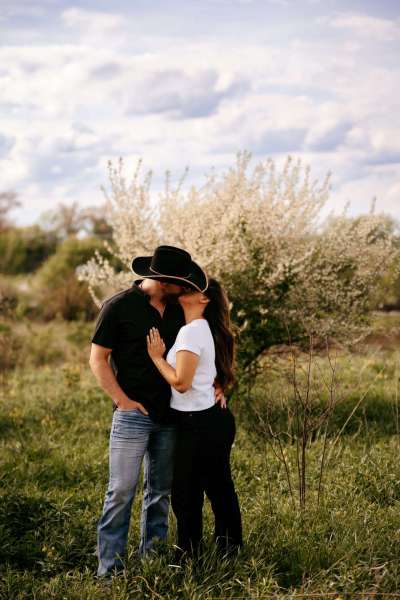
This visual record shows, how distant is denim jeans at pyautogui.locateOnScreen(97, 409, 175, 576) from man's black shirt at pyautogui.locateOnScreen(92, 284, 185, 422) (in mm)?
100

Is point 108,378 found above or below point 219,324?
below

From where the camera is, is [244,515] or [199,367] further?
[244,515]

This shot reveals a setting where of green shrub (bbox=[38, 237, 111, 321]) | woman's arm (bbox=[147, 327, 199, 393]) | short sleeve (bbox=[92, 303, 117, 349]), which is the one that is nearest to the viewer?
woman's arm (bbox=[147, 327, 199, 393])

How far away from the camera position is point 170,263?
351cm

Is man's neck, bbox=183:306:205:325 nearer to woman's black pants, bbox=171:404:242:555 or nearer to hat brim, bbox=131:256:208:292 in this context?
hat brim, bbox=131:256:208:292

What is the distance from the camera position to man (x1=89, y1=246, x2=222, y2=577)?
11.5 feet

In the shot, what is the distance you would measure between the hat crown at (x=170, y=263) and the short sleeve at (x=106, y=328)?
1.05ft

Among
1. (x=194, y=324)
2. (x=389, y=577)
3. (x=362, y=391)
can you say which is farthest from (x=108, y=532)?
(x=362, y=391)

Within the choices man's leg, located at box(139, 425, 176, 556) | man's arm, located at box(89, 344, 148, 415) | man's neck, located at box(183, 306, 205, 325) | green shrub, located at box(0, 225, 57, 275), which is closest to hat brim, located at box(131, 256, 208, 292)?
man's neck, located at box(183, 306, 205, 325)

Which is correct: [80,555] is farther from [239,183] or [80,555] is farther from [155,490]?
[239,183]

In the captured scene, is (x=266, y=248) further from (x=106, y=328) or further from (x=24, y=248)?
(x=24, y=248)

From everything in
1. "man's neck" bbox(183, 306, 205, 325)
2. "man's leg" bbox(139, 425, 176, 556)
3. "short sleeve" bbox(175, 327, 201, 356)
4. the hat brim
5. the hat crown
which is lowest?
"man's leg" bbox(139, 425, 176, 556)

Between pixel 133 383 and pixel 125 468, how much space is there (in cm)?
44

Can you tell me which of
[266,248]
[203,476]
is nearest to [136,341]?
[203,476]
